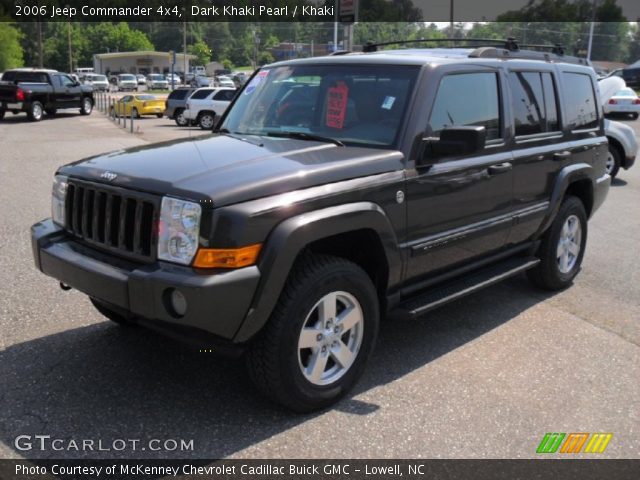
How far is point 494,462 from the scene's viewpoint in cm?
305

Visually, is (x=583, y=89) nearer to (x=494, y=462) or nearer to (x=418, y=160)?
(x=418, y=160)

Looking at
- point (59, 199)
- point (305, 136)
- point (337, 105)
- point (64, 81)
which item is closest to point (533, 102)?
point (337, 105)

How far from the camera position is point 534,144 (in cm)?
488

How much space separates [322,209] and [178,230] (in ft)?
2.41

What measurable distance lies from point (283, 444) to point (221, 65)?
12754cm

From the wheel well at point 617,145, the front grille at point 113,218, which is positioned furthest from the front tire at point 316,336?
the wheel well at point 617,145

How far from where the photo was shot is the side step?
3.88 m

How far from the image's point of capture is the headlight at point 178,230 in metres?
3.00

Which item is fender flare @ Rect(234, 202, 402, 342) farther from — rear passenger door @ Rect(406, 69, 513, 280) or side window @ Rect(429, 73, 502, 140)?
side window @ Rect(429, 73, 502, 140)

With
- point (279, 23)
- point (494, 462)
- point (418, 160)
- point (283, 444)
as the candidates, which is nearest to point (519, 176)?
point (418, 160)

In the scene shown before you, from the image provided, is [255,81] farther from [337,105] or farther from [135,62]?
[135,62]

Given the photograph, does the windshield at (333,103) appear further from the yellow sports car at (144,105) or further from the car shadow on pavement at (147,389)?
the yellow sports car at (144,105)

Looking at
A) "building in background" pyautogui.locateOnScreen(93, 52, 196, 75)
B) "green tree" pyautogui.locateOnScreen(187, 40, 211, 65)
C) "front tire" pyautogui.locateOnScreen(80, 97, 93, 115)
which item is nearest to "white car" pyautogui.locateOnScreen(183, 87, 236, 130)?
"front tire" pyautogui.locateOnScreen(80, 97, 93, 115)

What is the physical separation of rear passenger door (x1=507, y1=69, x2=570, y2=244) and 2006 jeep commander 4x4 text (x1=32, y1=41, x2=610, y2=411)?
17mm
